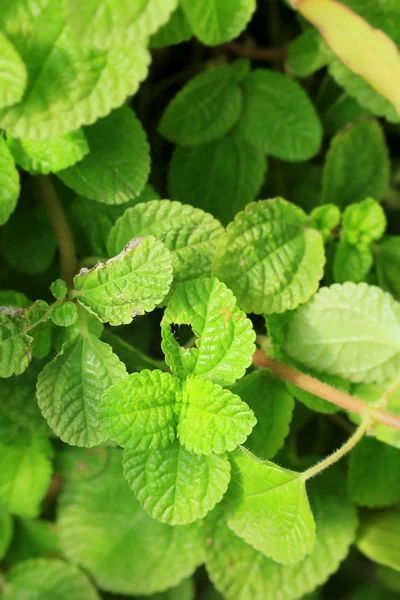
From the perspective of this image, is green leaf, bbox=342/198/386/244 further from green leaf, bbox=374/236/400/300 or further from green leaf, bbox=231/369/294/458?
green leaf, bbox=231/369/294/458

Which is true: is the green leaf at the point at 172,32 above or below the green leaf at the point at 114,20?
below

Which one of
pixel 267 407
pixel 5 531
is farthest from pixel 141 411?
pixel 5 531

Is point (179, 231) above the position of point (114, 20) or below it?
below

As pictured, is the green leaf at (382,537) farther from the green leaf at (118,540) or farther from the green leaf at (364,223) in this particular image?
the green leaf at (364,223)

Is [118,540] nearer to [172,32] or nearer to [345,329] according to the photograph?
[345,329]

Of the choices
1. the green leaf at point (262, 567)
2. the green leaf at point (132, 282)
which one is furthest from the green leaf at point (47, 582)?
the green leaf at point (132, 282)
